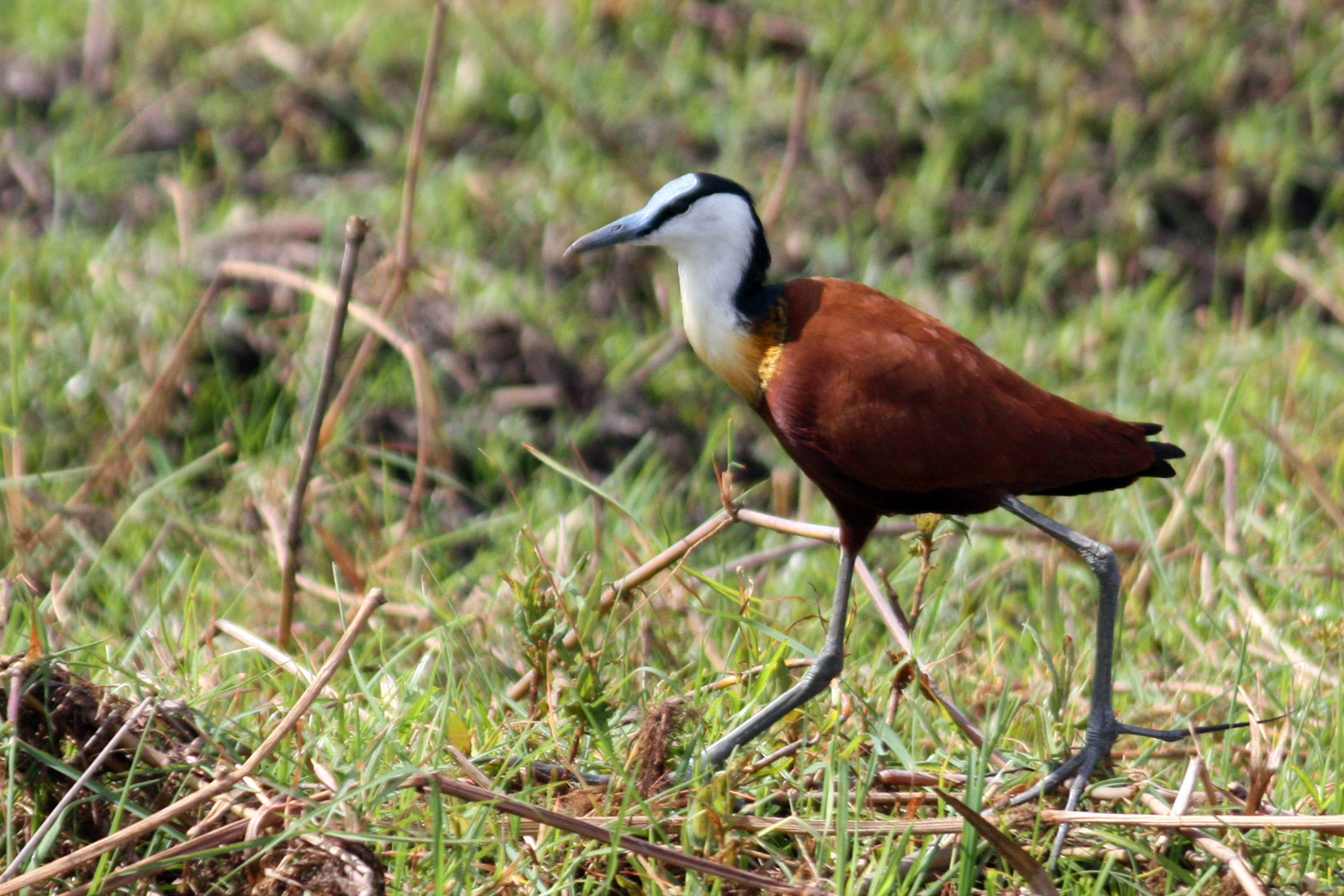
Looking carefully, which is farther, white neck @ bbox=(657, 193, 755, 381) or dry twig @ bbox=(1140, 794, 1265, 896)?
white neck @ bbox=(657, 193, 755, 381)

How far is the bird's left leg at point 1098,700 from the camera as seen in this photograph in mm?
2424

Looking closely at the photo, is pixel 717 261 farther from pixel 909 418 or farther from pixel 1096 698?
pixel 1096 698

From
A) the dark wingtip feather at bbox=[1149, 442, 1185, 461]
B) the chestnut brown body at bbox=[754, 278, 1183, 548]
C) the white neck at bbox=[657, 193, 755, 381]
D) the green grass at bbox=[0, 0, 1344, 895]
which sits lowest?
the green grass at bbox=[0, 0, 1344, 895]

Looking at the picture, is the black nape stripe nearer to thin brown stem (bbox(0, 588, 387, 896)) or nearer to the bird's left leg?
the bird's left leg

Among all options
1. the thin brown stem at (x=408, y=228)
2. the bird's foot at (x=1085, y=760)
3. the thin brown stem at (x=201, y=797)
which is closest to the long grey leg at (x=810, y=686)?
the bird's foot at (x=1085, y=760)

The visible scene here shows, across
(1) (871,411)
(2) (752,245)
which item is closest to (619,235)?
(2) (752,245)

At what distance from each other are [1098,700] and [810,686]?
507mm

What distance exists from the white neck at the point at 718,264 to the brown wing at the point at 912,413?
11cm

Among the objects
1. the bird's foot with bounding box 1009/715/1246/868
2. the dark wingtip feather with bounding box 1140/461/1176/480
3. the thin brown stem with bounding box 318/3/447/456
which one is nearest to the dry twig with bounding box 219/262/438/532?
the thin brown stem with bounding box 318/3/447/456

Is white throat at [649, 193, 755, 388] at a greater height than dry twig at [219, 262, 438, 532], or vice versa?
white throat at [649, 193, 755, 388]

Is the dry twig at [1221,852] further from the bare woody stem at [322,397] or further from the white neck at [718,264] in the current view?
the bare woody stem at [322,397]

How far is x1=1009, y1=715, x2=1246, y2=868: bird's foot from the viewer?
2404 mm

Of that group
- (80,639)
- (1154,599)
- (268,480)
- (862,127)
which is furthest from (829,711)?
(862,127)

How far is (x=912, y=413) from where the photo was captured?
2.54 m
